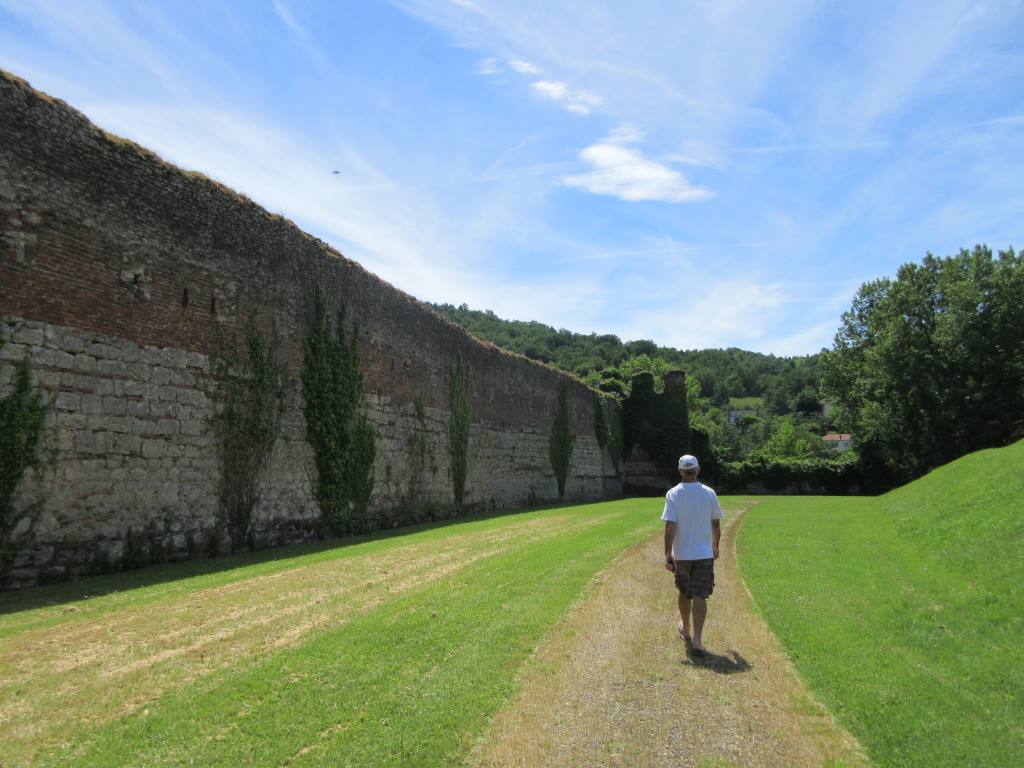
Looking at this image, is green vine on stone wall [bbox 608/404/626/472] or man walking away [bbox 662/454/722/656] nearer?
man walking away [bbox 662/454/722/656]

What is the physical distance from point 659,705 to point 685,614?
1.63 metres

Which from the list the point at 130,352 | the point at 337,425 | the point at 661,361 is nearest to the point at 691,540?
the point at 130,352

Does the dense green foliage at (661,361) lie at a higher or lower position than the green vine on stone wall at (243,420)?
higher

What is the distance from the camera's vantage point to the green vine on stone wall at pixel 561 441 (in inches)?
1183

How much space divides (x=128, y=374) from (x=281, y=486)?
3841 mm

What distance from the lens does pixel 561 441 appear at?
101ft

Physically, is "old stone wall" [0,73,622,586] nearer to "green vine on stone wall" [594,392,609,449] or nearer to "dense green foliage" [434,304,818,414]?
"green vine on stone wall" [594,392,609,449]

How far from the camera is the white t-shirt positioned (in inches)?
247

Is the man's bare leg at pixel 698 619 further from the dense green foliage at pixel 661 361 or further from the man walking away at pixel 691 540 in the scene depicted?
the dense green foliage at pixel 661 361

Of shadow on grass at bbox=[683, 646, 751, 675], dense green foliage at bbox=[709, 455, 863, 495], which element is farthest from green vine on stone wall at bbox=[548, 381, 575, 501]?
shadow on grass at bbox=[683, 646, 751, 675]

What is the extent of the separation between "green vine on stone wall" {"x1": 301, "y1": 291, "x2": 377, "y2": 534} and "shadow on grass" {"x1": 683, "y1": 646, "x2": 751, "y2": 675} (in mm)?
9643

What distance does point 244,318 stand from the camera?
39.7 ft

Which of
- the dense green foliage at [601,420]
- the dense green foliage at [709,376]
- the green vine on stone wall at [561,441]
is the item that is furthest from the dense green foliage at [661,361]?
the green vine on stone wall at [561,441]

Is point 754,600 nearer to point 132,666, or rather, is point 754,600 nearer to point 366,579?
point 366,579
